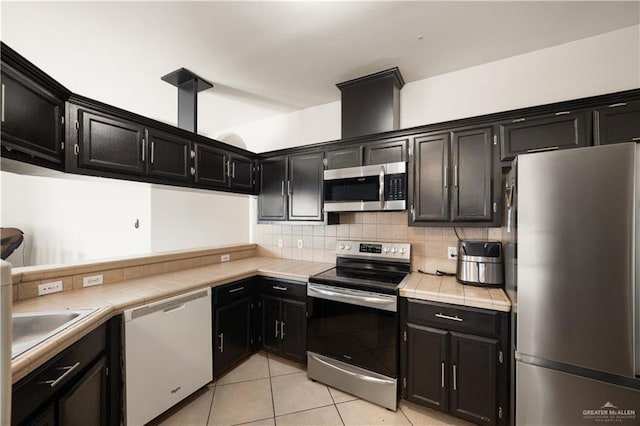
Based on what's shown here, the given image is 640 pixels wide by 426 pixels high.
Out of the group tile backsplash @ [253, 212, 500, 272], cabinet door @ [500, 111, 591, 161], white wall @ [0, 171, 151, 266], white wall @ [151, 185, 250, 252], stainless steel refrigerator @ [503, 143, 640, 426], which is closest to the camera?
stainless steel refrigerator @ [503, 143, 640, 426]

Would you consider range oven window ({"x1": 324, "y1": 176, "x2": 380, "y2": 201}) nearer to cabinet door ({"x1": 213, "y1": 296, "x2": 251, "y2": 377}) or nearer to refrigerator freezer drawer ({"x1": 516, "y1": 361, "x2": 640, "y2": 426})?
cabinet door ({"x1": 213, "y1": 296, "x2": 251, "y2": 377})

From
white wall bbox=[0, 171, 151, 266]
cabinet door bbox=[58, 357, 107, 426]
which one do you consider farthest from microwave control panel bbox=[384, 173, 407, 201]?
white wall bbox=[0, 171, 151, 266]

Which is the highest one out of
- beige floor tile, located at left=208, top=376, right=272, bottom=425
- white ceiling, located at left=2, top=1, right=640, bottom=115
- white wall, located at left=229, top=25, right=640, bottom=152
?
white ceiling, located at left=2, top=1, right=640, bottom=115

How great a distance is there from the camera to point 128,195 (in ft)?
13.5

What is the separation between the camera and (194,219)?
428cm

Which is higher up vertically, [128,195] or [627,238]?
[128,195]

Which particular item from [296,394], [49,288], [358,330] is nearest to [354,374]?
[358,330]

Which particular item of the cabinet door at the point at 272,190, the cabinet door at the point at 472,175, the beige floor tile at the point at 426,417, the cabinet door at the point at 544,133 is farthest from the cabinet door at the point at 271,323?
the cabinet door at the point at 544,133

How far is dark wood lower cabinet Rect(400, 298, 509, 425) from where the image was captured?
5.16 feet

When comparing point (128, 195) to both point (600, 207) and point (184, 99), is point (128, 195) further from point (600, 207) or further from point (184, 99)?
point (600, 207)

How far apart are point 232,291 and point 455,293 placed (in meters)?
1.84

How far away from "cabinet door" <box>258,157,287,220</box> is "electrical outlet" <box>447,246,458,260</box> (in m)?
1.72

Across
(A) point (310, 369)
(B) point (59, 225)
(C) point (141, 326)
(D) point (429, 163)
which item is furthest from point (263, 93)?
(B) point (59, 225)

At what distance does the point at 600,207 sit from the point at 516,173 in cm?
40
